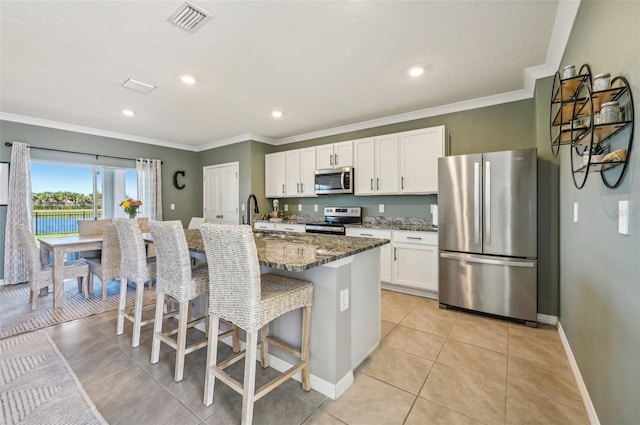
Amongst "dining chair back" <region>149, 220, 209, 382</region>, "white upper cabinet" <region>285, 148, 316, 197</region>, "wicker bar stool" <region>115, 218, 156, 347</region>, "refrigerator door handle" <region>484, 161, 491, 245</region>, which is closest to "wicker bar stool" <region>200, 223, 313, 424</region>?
"dining chair back" <region>149, 220, 209, 382</region>

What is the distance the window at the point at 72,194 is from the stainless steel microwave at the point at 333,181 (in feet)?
12.2

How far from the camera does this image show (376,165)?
4.07 metres

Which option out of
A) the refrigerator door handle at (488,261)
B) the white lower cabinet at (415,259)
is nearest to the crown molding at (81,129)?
the white lower cabinet at (415,259)

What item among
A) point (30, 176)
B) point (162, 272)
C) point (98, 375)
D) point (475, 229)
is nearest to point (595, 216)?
point (475, 229)

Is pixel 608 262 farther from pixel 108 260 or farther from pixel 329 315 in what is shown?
pixel 108 260

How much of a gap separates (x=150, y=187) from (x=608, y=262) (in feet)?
20.6

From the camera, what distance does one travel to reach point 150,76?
9.22 ft

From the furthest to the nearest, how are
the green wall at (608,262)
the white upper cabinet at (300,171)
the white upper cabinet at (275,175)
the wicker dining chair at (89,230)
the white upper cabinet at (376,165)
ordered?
the white upper cabinet at (275,175)
the white upper cabinet at (300,171)
the wicker dining chair at (89,230)
the white upper cabinet at (376,165)
the green wall at (608,262)

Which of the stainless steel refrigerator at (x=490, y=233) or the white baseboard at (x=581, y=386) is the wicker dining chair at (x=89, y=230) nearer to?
the stainless steel refrigerator at (x=490, y=233)

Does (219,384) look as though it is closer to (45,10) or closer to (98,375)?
(98,375)

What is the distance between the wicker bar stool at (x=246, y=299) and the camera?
1.42 meters

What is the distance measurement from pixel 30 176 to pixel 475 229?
245 inches

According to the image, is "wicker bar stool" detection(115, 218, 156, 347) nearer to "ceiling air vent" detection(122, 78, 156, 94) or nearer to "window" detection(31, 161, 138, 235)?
"ceiling air vent" detection(122, 78, 156, 94)

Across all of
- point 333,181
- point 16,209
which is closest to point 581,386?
point 333,181
